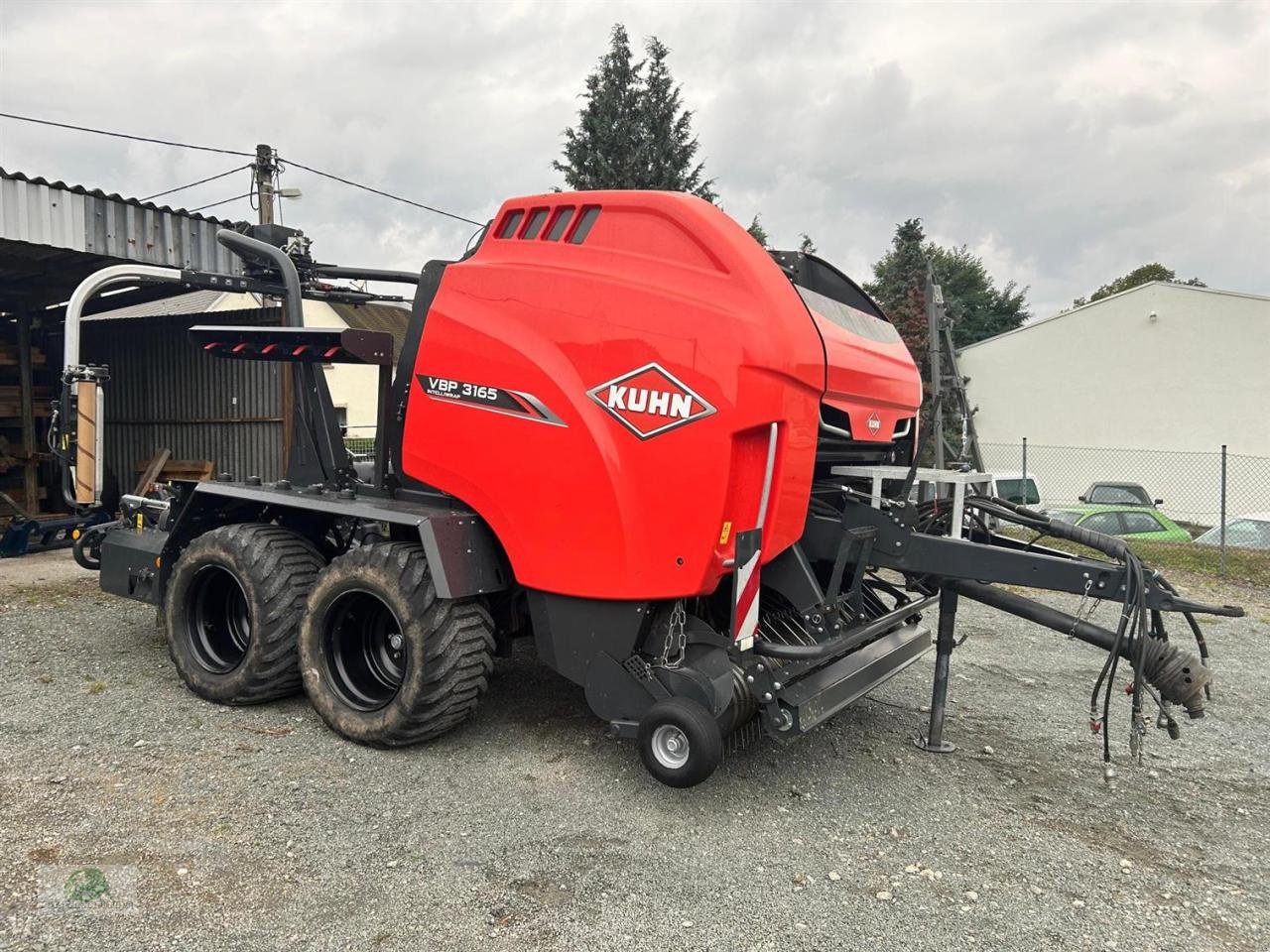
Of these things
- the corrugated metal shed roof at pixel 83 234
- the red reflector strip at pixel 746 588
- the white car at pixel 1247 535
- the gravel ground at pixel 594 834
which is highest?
the corrugated metal shed roof at pixel 83 234

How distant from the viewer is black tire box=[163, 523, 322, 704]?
460cm

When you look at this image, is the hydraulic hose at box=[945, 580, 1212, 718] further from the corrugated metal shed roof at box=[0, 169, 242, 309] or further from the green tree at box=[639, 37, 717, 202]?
the green tree at box=[639, 37, 717, 202]

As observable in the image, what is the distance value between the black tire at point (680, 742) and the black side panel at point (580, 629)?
0.33 metres

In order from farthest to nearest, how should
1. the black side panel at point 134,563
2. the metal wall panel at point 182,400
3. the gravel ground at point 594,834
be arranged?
the metal wall panel at point 182,400 → the black side panel at point 134,563 → the gravel ground at point 594,834

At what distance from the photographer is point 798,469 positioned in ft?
12.0

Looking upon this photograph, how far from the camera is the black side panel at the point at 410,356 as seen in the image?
4355mm

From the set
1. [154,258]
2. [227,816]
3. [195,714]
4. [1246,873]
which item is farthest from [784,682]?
[154,258]

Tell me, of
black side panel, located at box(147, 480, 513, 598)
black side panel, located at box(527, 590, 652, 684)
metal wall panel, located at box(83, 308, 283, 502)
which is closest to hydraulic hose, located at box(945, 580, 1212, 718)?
black side panel, located at box(527, 590, 652, 684)

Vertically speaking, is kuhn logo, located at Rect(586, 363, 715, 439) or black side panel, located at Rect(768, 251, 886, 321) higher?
black side panel, located at Rect(768, 251, 886, 321)

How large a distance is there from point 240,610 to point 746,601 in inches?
132

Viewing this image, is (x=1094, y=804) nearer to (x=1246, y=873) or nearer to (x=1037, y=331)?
(x=1246, y=873)

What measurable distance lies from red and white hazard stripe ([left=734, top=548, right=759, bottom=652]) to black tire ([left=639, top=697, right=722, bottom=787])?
34 centimetres

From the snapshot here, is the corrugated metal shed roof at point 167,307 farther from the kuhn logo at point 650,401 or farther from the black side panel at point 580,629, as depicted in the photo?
the kuhn logo at point 650,401

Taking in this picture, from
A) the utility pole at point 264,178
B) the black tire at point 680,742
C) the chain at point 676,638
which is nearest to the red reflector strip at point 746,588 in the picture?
the chain at point 676,638
